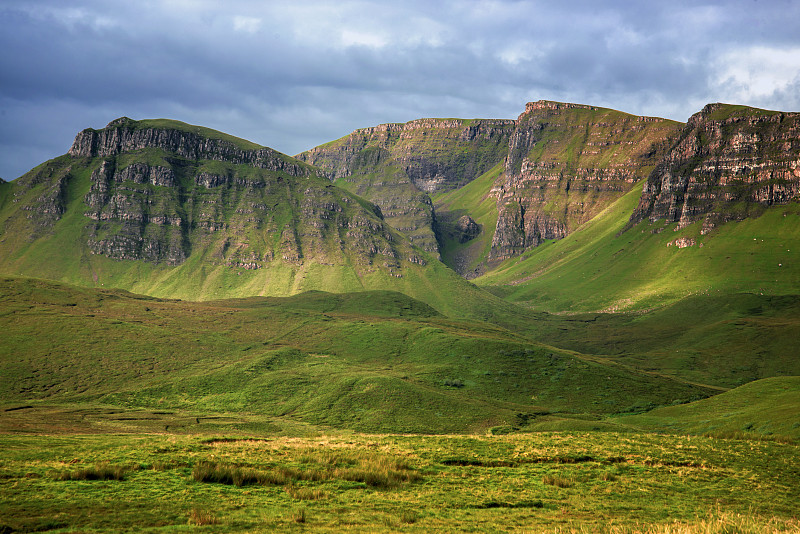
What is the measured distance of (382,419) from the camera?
127 meters

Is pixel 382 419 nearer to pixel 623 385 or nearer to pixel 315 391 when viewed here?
pixel 315 391

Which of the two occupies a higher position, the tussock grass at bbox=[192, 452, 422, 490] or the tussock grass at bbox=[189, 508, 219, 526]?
the tussock grass at bbox=[189, 508, 219, 526]

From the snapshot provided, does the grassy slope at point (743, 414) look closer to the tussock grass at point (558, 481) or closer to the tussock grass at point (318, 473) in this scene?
the tussock grass at point (558, 481)

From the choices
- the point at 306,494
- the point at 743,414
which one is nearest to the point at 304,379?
the point at 743,414

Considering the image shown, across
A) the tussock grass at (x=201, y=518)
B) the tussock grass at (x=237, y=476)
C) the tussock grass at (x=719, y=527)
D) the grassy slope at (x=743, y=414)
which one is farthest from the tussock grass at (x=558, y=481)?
the grassy slope at (x=743, y=414)

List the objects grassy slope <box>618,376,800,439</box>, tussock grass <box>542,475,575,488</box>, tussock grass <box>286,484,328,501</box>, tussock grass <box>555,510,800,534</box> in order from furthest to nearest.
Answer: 1. grassy slope <box>618,376,800,439</box>
2. tussock grass <box>542,475,575,488</box>
3. tussock grass <box>286,484,328,501</box>
4. tussock grass <box>555,510,800,534</box>

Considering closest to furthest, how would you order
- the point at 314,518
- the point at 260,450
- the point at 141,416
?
the point at 314,518
the point at 260,450
the point at 141,416

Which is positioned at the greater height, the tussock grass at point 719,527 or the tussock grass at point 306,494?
the tussock grass at point 719,527

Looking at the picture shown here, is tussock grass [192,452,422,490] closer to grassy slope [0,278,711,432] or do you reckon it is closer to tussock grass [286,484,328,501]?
tussock grass [286,484,328,501]

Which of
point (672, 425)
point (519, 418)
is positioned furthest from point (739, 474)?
point (519, 418)

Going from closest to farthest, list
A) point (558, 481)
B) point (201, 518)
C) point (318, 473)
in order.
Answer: point (201, 518), point (318, 473), point (558, 481)

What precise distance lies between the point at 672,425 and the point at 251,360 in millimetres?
119144

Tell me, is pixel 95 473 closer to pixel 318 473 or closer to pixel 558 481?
pixel 318 473

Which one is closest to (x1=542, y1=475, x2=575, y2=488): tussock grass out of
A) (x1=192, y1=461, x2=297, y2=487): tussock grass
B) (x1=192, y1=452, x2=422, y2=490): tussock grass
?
(x1=192, y1=452, x2=422, y2=490): tussock grass
